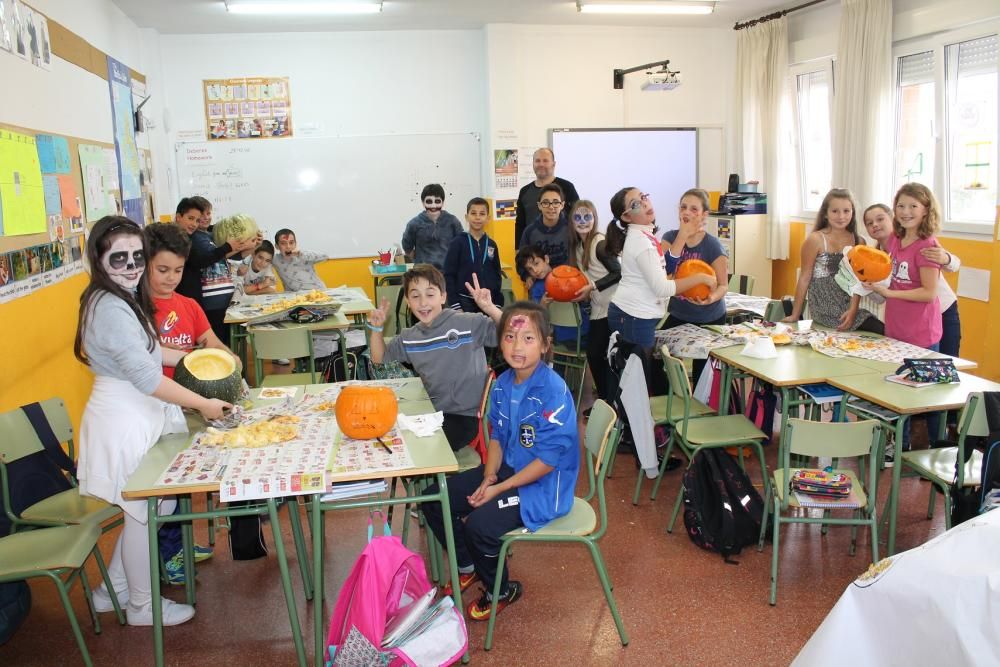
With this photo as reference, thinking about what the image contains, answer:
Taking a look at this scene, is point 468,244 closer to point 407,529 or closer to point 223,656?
point 407,529

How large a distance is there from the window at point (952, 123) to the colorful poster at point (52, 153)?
637 centimetres

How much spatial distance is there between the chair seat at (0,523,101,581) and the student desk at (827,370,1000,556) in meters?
3.03

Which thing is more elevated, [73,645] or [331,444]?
[331,444]

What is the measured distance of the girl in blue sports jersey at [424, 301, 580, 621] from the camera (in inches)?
109

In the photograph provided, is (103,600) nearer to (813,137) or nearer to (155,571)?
(155,571)

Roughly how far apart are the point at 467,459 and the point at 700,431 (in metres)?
1.16

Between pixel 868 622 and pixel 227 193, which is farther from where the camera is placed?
pixel 227 193

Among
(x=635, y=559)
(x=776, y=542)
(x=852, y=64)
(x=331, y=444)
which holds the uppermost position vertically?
(x=852, y=64)

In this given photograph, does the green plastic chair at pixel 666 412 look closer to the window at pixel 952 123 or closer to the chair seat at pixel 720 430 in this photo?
the chair seat at pixel 720 430

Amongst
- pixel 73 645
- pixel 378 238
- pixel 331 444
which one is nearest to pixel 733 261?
pixel 378 238

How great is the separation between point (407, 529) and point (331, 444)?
3.23ft

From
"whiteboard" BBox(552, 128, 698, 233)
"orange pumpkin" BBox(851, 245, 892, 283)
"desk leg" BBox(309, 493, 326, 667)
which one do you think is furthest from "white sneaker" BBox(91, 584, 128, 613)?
"whiteboard" BBox(552, 128, 698, 233)

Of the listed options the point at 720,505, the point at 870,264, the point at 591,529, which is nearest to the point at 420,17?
the point at 870,264

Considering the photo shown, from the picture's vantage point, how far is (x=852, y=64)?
6875 millimetres
